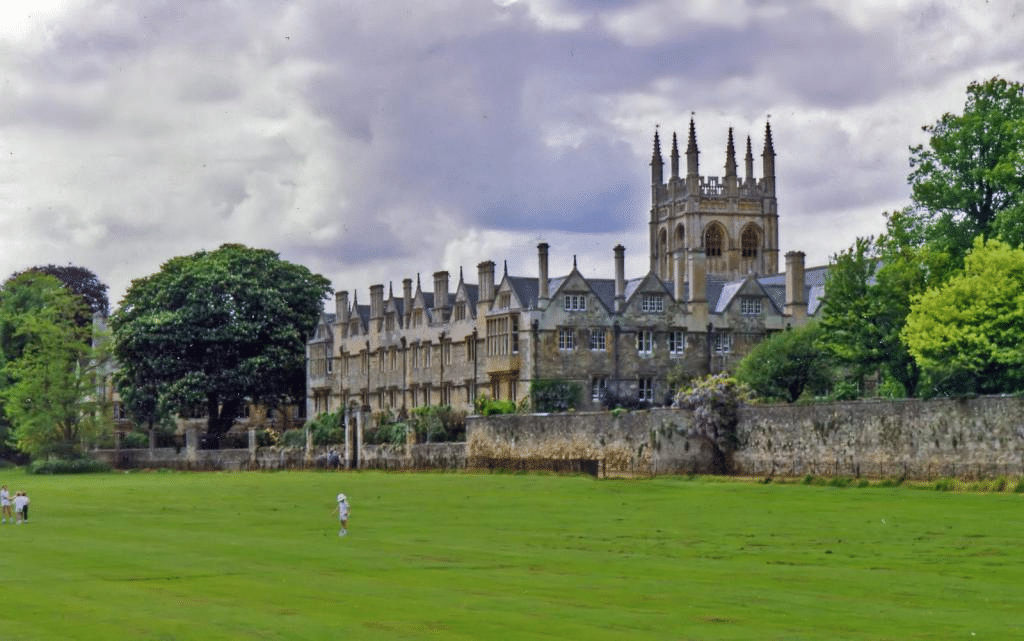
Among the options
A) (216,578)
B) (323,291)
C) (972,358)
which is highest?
(323,291)

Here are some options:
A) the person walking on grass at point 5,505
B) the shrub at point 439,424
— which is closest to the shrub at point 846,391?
the shrub at point 439,424

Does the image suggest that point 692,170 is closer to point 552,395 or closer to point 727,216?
point 727,216

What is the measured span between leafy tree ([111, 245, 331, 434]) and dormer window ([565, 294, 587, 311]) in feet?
103

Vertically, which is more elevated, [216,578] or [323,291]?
[323,291]

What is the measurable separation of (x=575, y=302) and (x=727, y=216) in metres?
62.4

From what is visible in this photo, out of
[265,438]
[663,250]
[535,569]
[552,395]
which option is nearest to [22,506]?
[535,569]

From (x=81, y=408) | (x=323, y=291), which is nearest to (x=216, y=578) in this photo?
(x=81, y=408)

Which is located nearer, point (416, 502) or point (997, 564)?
point (997, 564)

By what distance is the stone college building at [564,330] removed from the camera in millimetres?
96625

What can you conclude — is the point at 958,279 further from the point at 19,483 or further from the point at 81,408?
the point at 81,408

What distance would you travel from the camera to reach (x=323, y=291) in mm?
132000

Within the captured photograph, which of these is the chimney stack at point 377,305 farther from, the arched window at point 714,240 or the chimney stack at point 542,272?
the arched window at point 714,240

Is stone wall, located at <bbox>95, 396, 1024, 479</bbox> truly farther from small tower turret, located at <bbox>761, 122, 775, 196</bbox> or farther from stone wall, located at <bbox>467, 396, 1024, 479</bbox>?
small tower turret, located at <bbox>761, 122, 775, 196</bbox>

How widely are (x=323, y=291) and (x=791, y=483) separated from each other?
71090mm
